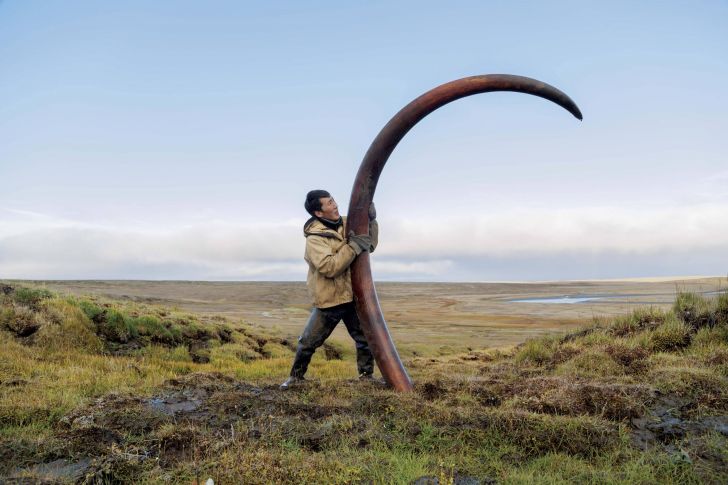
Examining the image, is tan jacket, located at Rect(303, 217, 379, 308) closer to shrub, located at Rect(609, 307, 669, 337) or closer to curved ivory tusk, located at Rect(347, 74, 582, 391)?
curved ivory tusk, located at Rect(347, 74, 582, 391)

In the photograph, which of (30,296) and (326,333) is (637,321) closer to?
(326,333)

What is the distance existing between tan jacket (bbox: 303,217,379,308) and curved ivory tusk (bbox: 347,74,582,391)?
280mm

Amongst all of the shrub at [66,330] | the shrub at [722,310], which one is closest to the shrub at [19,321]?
the shrub at [66,330]

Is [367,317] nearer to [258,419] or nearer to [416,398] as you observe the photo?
[416,398]

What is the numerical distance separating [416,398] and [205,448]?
2268 mm

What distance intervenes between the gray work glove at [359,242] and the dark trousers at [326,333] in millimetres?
917

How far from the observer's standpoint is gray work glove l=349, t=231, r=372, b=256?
6070 millimetres

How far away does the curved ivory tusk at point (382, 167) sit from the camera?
19.2 feet

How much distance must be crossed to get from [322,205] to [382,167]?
3.04 feet

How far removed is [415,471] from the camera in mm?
3381

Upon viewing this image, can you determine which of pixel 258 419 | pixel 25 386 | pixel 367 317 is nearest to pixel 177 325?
pixel 25 386

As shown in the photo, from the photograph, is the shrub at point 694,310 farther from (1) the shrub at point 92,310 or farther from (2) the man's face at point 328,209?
(1) the shrub at point 92,310

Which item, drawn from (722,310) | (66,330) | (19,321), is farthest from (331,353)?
(722,310)

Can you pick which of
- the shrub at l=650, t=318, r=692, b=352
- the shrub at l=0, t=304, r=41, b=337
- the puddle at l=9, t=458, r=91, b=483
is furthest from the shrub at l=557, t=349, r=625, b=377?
the shrub at l=0, t=304, r=41, b=337
